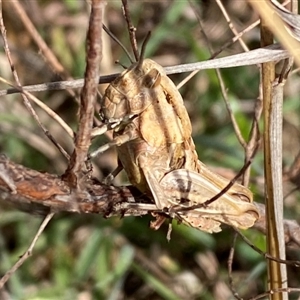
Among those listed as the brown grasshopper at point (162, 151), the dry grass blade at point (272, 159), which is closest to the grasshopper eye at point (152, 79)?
the brown grasshopper at point (162, 151)

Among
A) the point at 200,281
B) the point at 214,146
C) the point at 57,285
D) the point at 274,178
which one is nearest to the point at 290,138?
the point at 214,146

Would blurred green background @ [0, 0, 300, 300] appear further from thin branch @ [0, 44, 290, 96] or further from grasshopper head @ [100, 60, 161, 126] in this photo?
thin branch @ [0, 44, 290, 96]

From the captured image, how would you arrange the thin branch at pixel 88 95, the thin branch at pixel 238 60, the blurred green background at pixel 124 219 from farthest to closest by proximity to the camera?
the blurred green background at pixel 124 219 → the thin branch at pixel 238 60 → the thin branch at pixel 88 95

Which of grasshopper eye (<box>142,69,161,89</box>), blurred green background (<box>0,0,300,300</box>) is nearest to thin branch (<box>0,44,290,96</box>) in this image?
grasshopper eye (<box>142,69,161,89</box>)

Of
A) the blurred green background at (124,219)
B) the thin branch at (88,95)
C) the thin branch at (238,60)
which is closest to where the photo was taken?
the thin branch at (88,95)

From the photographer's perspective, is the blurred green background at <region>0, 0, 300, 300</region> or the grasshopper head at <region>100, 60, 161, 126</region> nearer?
the grasshopper head at <region>100, 60, 161, 126</region>

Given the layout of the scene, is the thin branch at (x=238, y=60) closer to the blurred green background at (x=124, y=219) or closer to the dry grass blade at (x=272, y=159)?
the dry grass blade at (x=272, y=159)

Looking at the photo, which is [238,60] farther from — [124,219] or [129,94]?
[124,219]
